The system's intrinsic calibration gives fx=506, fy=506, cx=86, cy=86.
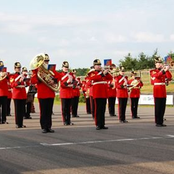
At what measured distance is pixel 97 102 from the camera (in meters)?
14.9

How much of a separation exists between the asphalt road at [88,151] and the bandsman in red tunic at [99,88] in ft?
1.75

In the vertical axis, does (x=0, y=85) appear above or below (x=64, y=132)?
above

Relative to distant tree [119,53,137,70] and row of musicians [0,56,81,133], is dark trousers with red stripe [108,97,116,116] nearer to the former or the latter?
row of musicians [0,56,81,133]

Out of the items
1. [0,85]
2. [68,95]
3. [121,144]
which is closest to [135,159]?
[121,144]

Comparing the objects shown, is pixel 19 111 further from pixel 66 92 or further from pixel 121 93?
pixel 121 93

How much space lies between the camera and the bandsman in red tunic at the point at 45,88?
45.6ft

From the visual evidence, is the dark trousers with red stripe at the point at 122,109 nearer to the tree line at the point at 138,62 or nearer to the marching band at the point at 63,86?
the marching band at the point at 63,86

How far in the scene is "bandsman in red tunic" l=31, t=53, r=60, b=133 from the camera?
13.9m

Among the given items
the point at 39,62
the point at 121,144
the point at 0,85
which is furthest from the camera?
the point at 0,85

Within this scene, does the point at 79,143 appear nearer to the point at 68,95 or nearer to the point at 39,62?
the point at 39,62

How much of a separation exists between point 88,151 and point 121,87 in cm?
834

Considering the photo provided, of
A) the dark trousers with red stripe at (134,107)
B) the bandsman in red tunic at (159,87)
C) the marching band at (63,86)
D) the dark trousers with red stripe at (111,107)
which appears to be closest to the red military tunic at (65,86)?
the marching band at (63,86)

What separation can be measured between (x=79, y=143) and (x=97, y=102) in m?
3.66

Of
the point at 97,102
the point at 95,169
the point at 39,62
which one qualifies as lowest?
the point at 95,169
